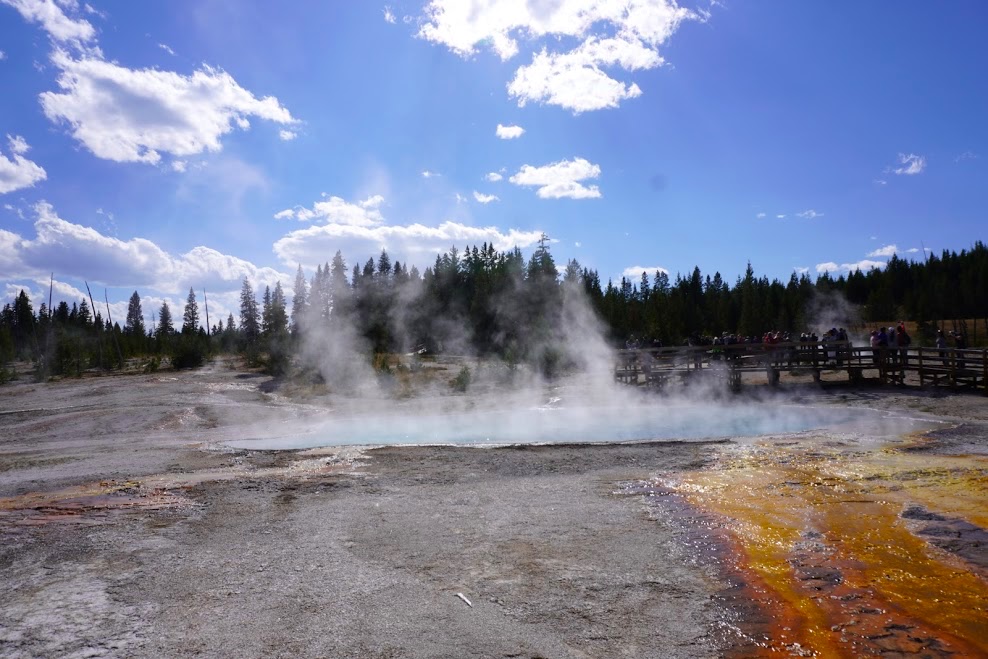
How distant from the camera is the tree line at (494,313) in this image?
37812 millimetres

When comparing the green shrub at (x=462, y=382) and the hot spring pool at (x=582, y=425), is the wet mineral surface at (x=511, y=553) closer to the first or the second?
the hot spring pool at (x=582, y=425)

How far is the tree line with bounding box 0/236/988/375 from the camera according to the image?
124 ft

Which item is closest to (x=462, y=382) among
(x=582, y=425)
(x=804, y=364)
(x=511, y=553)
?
(x=582, y=425)

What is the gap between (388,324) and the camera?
4584 cm

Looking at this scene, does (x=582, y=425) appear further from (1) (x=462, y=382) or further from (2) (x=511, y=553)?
(2) (x=511, y=553)

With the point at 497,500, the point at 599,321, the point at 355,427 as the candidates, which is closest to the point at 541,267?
the point at 599,321

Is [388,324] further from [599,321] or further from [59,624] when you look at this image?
[59,624]

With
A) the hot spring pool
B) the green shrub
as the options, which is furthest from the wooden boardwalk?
the green shrub

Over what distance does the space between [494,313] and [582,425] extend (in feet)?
106

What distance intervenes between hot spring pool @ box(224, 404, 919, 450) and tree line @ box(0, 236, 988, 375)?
992cm

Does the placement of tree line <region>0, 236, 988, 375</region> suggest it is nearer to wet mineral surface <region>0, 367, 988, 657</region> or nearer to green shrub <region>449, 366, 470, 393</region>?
green shrub <region>449, 366, 470, 393</region>

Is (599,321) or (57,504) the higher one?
(599,321)

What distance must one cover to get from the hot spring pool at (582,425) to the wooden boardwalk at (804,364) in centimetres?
386

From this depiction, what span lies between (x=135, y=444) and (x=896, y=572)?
1441cm
